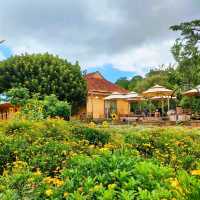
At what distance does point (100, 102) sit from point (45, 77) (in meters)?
6.56

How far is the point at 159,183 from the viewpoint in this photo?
155 inches

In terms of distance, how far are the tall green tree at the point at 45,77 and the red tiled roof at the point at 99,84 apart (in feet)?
10.5

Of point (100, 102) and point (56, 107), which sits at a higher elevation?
point (100, 102)

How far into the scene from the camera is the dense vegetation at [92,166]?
3.73 m

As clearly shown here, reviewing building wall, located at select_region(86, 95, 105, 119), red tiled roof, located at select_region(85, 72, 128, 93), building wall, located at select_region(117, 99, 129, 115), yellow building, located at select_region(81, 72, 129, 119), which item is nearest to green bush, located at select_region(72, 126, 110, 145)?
yellow building, located at select_region(81, 72, 129, 119)

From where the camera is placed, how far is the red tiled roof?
42.6 metres

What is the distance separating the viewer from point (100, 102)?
41.9 metres

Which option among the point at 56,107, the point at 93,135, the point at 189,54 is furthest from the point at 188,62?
the point at 93,135

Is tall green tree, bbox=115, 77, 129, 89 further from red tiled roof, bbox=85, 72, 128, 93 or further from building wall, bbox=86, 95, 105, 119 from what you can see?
building wall, bbox=86, 95, 105, 119

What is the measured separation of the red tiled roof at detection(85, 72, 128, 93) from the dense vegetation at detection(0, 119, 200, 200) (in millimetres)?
31657

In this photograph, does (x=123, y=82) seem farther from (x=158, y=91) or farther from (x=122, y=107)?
(x=158, y=91)

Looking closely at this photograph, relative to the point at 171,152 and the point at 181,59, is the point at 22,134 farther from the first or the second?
the point at 181,59

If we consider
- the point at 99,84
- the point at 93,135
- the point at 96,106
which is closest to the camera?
the point at 93,135

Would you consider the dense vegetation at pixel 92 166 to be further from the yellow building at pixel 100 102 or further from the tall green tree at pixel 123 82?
the tall green tree at pixel 123 82
